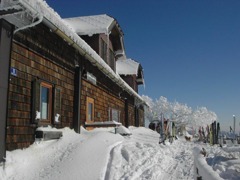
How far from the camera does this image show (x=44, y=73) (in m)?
7.99

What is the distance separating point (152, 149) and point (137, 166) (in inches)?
77.0

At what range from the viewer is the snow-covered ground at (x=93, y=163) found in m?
6.07

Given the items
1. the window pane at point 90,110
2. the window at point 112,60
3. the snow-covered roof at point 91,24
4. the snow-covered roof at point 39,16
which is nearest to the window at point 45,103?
the snow-covered roof at point 39,16

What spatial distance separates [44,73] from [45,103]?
2.88 ft

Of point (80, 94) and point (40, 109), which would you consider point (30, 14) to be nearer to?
point (40, 109)

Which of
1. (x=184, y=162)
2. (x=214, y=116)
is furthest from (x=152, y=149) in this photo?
(x=214, y=116)

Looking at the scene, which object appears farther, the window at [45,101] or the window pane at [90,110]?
the window pane at [90,110]

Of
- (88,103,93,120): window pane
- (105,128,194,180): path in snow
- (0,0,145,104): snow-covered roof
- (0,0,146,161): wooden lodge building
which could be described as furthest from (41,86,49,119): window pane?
(88,103,93,120): window pane

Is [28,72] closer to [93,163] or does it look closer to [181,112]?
[93,163]

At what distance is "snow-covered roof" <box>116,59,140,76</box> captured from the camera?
2186 cm

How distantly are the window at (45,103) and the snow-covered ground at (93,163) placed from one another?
2.03 feet

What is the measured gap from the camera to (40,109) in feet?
25.4

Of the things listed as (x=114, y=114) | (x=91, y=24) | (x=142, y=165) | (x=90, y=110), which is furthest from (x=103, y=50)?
(x=142, y=165)

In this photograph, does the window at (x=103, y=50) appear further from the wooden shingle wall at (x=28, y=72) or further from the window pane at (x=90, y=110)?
the wooden shingle wall at (x=28, y=72)
